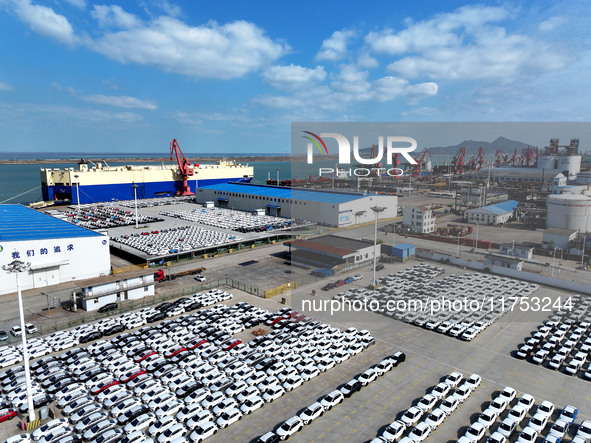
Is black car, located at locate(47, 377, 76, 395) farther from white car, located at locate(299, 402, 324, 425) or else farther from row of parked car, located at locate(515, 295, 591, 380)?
row of parked car, located at locate(515, 295, 591, 380)

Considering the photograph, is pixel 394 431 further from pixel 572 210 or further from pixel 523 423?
pixel 572 210

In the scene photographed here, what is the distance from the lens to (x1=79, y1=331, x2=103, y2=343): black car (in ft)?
105

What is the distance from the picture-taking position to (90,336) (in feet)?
106

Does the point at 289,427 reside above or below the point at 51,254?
below

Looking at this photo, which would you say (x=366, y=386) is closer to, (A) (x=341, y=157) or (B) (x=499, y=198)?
(A) (x=341, y=157)

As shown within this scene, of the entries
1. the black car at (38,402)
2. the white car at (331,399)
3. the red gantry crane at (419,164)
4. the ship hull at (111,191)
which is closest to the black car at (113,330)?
the black car at (38,402)

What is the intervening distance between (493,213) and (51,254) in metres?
58.2

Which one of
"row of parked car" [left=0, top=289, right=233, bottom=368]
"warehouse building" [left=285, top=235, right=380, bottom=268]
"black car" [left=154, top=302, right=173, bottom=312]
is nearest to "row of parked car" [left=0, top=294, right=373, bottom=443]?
"row of parked car" [left=0, top=289, right=233, bottom=368]

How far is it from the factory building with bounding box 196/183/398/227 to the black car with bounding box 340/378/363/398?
40.7 metres

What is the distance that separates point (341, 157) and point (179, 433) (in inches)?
1443

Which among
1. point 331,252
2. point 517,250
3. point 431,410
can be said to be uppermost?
point 517,250

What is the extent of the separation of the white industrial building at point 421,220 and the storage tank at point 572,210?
15955mm

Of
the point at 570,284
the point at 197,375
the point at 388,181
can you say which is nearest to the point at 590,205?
Result: the point at 570,284

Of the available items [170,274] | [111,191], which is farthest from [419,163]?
[111,191]
